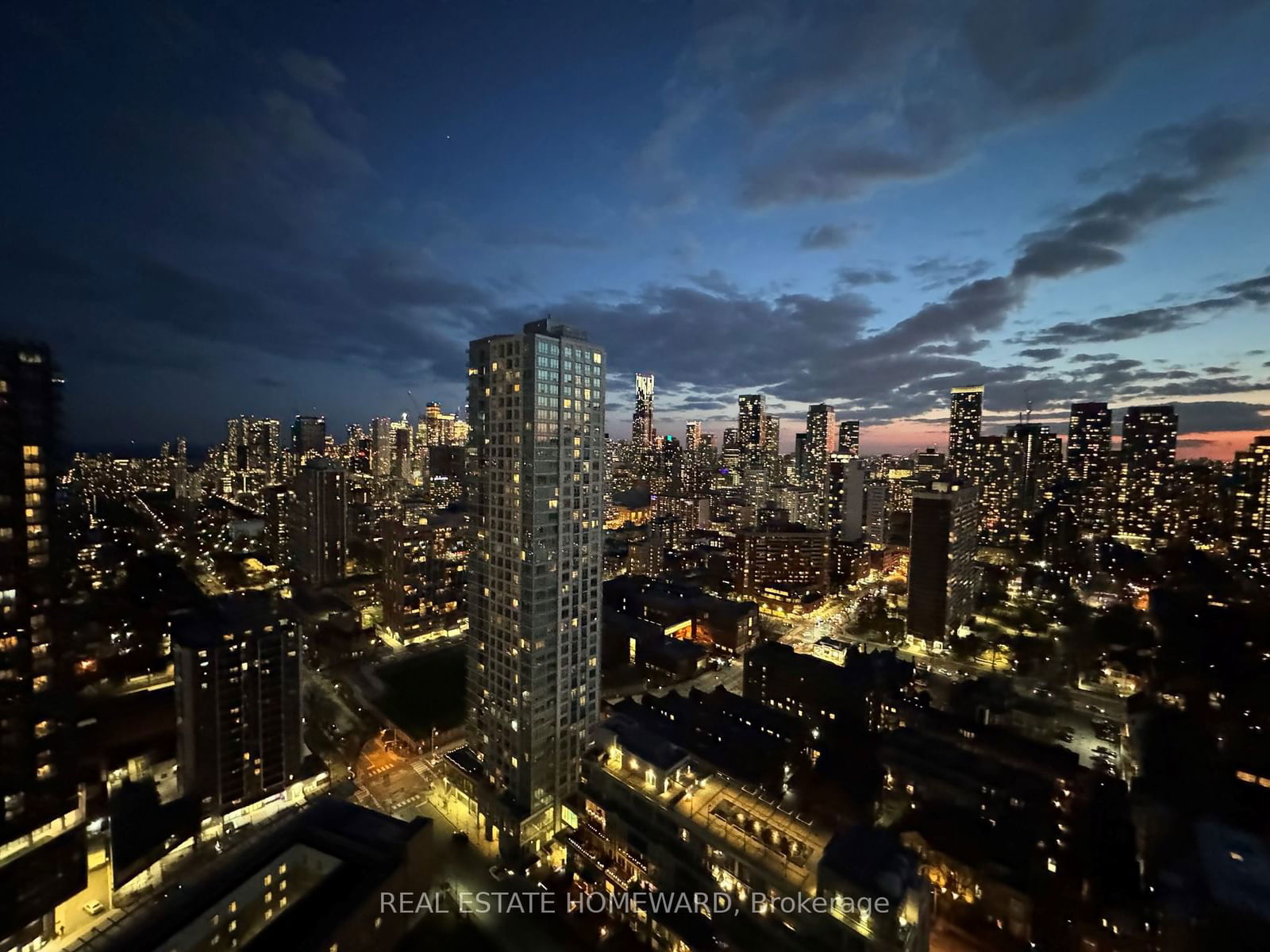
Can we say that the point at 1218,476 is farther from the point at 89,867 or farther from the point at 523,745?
the point at 89,867

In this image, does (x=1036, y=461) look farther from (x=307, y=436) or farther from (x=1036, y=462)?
(x=307, y=436)

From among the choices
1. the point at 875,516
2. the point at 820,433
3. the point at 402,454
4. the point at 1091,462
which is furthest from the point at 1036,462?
the point at 402,454

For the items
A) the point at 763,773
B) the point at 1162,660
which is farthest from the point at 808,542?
the point at 763,773

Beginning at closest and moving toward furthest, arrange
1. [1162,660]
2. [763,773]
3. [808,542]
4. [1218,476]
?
[763,773] → [1162,660] → [1218,476] → [808,542]

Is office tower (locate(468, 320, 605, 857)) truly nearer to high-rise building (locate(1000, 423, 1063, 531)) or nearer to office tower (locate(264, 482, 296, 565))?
office tower (locate(264, 482, 296, 565))

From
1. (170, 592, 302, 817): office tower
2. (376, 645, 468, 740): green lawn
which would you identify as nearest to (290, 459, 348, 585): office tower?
(376, 645, 468, 740): green lawn

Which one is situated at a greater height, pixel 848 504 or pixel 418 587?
pixel 848 504
